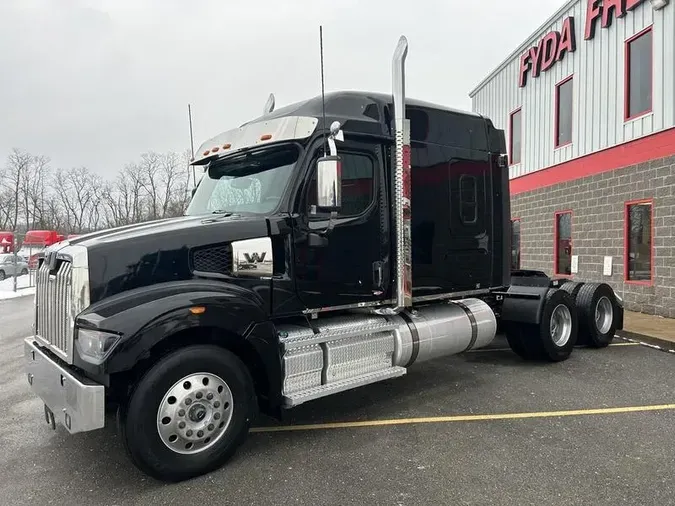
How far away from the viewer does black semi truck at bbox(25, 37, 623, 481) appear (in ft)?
11.5

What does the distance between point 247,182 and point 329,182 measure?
109 centimetres

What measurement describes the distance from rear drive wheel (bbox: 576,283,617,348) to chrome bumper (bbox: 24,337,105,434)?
674 centimetres

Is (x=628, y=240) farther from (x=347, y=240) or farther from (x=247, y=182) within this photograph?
(x=247, y=182)

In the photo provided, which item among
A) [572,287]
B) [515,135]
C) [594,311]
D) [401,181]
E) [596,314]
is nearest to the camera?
[401,181]

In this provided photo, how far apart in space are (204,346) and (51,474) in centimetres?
146

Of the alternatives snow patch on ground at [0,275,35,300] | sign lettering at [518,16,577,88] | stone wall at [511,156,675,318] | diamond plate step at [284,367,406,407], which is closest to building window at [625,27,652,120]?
stone wall at [511,156,675,318]

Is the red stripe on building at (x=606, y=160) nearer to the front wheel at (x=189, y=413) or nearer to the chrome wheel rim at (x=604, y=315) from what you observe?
the chrome wheel rim at (x=604, y=315)

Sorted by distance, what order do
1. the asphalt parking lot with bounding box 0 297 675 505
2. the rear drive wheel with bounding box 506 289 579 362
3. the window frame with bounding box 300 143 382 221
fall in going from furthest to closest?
the rear drive wheel with bounding box 506 289 579 362 → the window frame with bounding box 300 143 382 221 → the asphalt parking lot with bounding box 0 297 675 505

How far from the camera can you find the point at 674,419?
4676mm

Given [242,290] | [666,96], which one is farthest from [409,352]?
[666,96]

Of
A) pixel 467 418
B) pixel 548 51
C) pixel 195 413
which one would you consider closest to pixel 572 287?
pixel 467 418

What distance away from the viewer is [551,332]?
22.4 ft

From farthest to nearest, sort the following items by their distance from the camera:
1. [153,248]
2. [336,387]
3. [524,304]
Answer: [524,304], [336,387], [153,248]

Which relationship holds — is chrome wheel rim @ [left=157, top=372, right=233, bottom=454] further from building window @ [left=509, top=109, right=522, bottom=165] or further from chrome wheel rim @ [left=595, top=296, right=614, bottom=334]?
building window @ [left=509, top=109, right=522, bottom=165]
